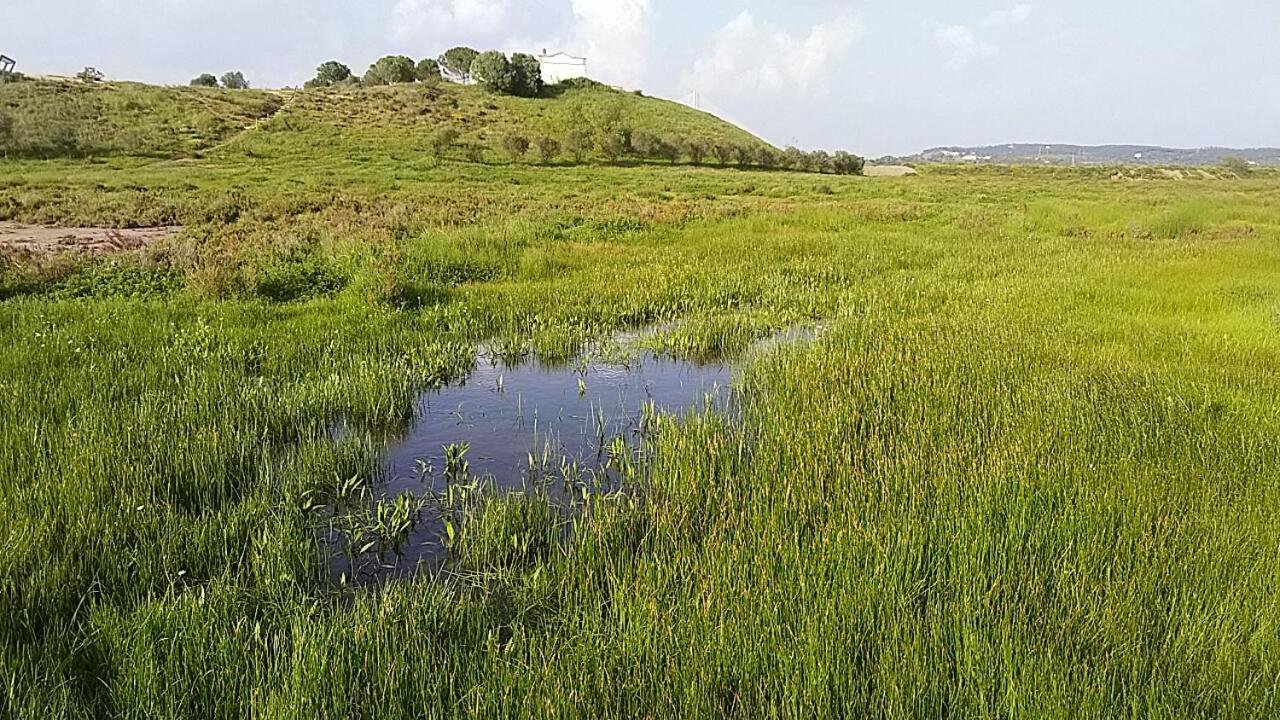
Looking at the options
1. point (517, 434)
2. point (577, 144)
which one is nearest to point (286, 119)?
point (577, 144)

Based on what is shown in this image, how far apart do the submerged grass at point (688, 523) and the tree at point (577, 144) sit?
4419cm

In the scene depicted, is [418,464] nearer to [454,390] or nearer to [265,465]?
[265,465]

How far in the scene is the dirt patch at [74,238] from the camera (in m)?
13.7

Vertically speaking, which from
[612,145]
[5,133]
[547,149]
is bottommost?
[547,149]

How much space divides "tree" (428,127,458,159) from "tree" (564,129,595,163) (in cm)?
777

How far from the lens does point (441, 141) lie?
51.2 m

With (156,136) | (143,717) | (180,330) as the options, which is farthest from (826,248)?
(156,136)

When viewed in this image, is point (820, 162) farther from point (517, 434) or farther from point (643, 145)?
point (517, 434)

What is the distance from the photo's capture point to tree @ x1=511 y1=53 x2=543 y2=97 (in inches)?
3068

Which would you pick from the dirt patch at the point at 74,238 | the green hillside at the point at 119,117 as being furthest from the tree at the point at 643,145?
the dirt patch at the point at 74,238

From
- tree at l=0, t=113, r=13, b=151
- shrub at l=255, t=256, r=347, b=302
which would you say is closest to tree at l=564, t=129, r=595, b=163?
tree at l=0, t=113, r=13, b=151

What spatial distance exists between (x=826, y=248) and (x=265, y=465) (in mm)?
14469

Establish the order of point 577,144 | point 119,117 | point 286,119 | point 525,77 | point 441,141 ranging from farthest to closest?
1. point 525,77
2. point 286,119
3. point 577,144
4. point 119,117
5. point 441,141

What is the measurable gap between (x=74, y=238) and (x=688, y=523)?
16.7m
